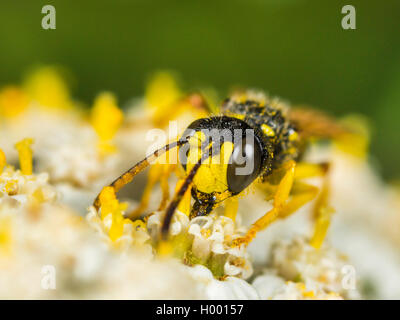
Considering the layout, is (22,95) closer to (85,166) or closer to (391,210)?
(85,166)

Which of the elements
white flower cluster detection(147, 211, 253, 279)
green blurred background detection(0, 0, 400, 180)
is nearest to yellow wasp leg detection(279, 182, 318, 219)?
white flower cluster detection(147, 211, 253, 279)

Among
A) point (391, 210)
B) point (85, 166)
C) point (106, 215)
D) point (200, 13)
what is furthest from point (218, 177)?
point (200, 13)

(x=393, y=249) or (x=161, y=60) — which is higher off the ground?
(x=161, y=60)

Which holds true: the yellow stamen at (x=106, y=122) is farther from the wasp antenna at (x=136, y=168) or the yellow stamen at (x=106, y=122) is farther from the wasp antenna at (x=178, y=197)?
the wasp antenna at (x=178, y=197)

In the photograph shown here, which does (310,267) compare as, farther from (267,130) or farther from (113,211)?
(113,211)

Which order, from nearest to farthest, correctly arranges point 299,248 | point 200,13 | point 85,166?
point 299,248 → point 85,166 → point 200,13

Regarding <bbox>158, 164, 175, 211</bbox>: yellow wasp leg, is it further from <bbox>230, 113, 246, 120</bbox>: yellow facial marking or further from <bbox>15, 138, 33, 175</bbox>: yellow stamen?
<bbox>15, 138, 33, 175</bbox>: yellow stamen
